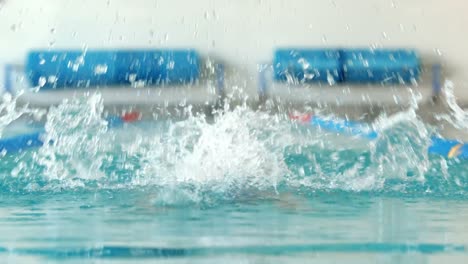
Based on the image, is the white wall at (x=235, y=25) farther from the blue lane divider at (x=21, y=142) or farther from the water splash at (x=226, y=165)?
the water splash at (x=226, y=165)

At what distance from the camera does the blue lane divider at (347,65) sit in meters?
5.33

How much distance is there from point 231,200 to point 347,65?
3892mm

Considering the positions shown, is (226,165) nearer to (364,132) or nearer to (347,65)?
(364,132)

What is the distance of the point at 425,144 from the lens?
8.48ft

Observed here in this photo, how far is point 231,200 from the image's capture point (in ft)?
5.36

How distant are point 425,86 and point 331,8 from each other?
90 centimetres

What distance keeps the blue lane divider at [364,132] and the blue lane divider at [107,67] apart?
3.06 feet

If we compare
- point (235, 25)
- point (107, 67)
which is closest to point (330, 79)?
point (235, 25)

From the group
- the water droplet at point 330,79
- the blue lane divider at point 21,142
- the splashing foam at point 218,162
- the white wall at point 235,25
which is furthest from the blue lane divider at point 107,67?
the splashing foam at point 218,162

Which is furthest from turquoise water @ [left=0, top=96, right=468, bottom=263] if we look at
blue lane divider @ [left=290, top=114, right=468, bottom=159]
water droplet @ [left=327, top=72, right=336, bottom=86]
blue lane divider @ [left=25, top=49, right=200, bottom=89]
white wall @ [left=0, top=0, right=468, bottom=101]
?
white wall @ [left=0, top=0, right=468, bottom=101]

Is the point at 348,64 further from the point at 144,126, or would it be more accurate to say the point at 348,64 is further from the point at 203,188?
the point at 203,188

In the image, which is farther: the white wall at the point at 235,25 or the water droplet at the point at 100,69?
the white wall at the point at 235,25

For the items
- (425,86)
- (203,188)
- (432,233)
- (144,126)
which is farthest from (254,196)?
(425,86)

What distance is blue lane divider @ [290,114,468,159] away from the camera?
9.15 feet
